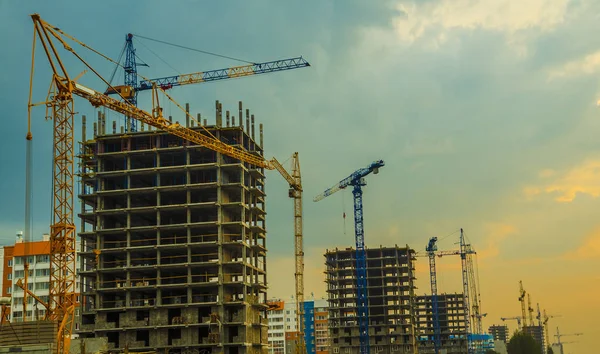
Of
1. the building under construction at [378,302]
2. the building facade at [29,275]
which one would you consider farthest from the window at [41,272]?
the building under construction at [378,302]

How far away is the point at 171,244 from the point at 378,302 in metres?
81.0

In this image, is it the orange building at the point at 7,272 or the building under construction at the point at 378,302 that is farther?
the building under construction at the point at 378,302

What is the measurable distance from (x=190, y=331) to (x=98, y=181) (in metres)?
28.4

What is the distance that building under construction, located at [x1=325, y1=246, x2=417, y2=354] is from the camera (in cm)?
17588

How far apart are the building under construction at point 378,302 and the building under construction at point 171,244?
6285 cm

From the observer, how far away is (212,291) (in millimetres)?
108688

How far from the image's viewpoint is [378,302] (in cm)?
17675

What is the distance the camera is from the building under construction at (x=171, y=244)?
105812mm

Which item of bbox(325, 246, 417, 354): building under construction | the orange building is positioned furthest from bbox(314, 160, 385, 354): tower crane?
the orange building

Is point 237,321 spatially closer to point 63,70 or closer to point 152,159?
point 152,159

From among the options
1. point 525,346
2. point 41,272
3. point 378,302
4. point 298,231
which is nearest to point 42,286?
point 41,272

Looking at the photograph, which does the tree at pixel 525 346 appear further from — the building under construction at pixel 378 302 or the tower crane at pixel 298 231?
the tower crane at pixel 298 231

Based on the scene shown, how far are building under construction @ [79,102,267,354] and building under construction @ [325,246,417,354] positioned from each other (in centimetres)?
6285

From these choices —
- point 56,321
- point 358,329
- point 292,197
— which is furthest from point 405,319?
point 56,321
